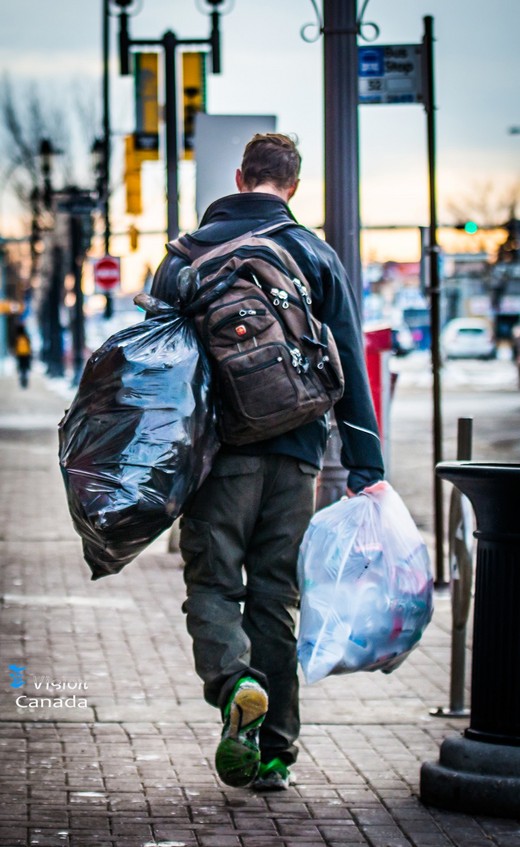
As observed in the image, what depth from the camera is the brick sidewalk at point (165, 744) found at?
14.5 ft

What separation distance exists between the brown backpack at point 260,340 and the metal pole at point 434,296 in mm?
4286

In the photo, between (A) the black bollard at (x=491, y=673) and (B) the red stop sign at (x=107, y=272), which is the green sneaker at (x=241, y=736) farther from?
(B) the red stop sign at (x=107, y=272)

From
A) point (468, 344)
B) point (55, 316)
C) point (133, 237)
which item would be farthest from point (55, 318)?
point (468, 344)

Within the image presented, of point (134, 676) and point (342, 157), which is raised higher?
point (342, 157)

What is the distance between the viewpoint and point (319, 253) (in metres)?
4.79

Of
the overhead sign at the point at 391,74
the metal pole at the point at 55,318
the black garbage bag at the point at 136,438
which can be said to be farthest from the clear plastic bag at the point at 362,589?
the metal pole at the point at 55,318

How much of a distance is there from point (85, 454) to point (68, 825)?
1063mm

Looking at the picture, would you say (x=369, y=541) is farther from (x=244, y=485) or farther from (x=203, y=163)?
(x=203, y=163)

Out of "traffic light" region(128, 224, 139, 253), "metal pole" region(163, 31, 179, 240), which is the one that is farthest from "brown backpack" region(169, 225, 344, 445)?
"traffic light" region(128, 224, 139, 253)

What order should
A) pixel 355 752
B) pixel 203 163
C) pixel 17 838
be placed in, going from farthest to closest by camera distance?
pixel 203 163, pixel 355 752, pixel 17 838

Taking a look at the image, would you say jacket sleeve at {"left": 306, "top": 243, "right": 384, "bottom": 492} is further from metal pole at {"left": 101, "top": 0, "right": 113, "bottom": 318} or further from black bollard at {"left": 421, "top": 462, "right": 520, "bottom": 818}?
metal pole at {"left": 101, "top": 0, "right": 113, "bottom": 318}

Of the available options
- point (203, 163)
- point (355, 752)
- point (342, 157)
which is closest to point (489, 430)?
point (203, 163)

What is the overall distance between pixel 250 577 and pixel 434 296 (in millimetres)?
4861

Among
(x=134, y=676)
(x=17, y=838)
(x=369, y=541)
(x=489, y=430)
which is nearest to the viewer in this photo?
(x=17, y=838)
